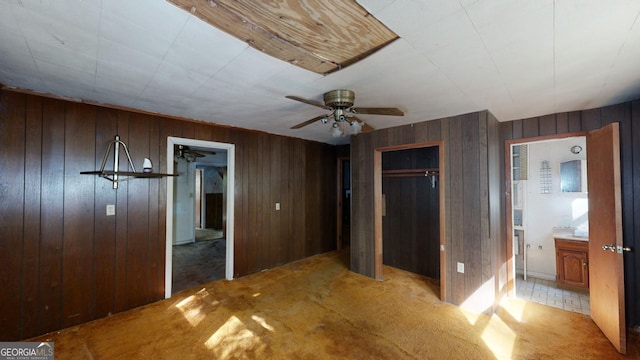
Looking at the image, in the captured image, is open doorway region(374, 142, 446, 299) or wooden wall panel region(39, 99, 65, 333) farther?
open doorway region(374, 142, 446, 299)

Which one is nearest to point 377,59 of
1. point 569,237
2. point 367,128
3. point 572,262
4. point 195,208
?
point 367,128

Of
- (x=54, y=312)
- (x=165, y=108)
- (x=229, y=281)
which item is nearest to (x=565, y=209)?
(x=229, y=281)

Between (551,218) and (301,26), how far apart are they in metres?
4.84

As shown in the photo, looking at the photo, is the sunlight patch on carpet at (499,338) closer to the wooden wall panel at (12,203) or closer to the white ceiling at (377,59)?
the white ceiling at (377,59)

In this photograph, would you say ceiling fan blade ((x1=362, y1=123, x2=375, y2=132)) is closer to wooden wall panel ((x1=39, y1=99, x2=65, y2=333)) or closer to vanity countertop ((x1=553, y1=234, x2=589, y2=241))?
vanity countertop ((x1=553, y1=234, x2=589, y2=241))

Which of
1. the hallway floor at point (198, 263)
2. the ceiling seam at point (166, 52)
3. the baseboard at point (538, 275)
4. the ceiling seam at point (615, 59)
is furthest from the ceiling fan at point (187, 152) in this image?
the baseboard at point (538, 275)

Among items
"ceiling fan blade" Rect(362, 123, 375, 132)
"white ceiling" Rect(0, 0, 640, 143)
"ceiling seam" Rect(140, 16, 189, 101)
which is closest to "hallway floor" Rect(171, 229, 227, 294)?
"white ceiling" Rect(0, 0, 640, 143)

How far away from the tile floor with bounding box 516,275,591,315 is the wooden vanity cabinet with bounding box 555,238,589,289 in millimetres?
130

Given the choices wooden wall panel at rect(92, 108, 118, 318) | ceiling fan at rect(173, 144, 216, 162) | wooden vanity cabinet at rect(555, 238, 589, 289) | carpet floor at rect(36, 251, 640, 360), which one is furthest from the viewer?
ceiling fan at rect(173, 144, 216, 162)

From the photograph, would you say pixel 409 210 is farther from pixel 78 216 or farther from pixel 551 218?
pixel 78 216

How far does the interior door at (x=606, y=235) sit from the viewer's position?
2104 millimetres

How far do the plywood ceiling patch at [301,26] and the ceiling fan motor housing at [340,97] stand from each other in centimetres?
45

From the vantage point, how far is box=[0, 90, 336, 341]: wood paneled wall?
222 cm

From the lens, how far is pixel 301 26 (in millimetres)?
1328
